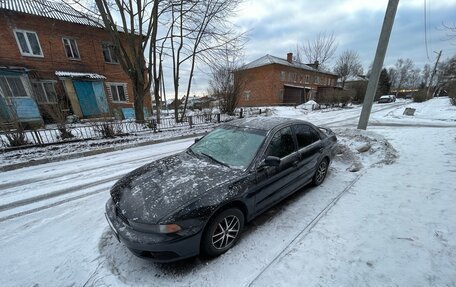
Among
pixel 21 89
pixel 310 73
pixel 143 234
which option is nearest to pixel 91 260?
pixel 143 234

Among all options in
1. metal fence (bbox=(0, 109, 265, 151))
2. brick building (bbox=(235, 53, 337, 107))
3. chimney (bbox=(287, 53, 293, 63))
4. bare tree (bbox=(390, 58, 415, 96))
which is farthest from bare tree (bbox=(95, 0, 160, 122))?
bare tree (bbox=(390, 58, 415, 96))

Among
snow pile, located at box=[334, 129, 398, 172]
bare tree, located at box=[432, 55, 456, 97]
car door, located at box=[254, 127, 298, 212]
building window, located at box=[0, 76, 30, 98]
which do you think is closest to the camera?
car door, located at box=[254, 127, 298, 212]

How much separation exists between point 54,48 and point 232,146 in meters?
19.4

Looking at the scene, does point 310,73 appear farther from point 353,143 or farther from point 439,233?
point 439,233

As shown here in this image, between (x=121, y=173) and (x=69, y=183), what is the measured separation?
114 cm

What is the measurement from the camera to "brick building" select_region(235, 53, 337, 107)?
32.2 metres

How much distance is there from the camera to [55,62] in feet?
49.5

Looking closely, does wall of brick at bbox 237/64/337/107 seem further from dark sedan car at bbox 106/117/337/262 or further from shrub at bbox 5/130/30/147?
dark sedan car at bbox 106/117/337/262

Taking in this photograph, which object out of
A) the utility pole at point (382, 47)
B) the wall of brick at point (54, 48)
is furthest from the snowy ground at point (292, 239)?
the wall of brick at point (54, 48)

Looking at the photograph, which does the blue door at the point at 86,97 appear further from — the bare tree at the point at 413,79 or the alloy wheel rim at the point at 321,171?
the bare tree at the point at 413,79

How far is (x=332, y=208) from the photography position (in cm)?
335

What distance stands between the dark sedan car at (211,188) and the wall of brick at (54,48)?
40.2ft

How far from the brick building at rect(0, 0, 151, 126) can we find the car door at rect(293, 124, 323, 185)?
1186cm

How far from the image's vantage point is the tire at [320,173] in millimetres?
4051
